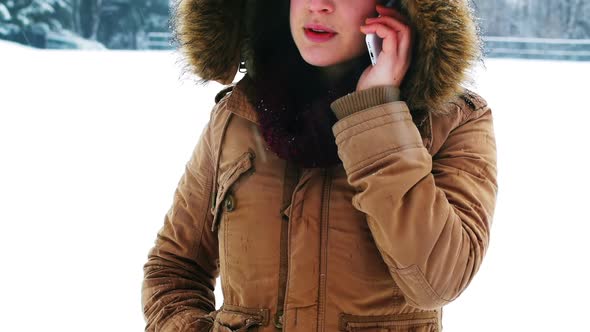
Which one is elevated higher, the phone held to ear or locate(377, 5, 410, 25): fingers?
locate(377, 5, 410, 25): fingers

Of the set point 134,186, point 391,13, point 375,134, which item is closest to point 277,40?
point 391,13

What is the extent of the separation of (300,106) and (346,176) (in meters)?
0.18

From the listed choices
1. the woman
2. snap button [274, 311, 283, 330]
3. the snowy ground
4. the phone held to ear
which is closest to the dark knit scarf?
the woman

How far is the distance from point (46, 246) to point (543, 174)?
6.64ft

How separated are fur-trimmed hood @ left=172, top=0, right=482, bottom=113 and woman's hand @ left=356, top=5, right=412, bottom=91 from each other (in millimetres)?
18

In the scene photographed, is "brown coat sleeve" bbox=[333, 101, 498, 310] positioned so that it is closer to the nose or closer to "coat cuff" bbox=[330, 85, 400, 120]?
"coat cuff" bbox=[330, 85, 400, 120]

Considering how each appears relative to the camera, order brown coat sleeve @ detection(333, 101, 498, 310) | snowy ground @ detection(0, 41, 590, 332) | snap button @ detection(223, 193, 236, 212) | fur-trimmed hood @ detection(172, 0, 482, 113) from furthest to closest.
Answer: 1. snowy ground @ detection(0, 41, 590, 332)
2. snap button @ detection(223, 193, 236, 212)
3. fur-trimmed hood @ detection(172, 0, 482, 113)
4. brown coat sleeve @ detection(333, 101, 498, 310)

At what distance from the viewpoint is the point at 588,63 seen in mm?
2803

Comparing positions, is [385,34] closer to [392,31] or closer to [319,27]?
[392,31]

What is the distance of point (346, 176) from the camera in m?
1.11

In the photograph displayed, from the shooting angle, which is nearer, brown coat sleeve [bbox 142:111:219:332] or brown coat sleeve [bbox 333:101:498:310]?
brown coat sleeve [bbox 333:101:498:310]

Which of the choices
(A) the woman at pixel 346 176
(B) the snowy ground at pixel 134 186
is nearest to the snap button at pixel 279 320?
(A) the woman at pixel 346 176

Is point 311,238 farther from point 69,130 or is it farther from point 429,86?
point 69,130

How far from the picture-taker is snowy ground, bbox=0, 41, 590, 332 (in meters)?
2.50
